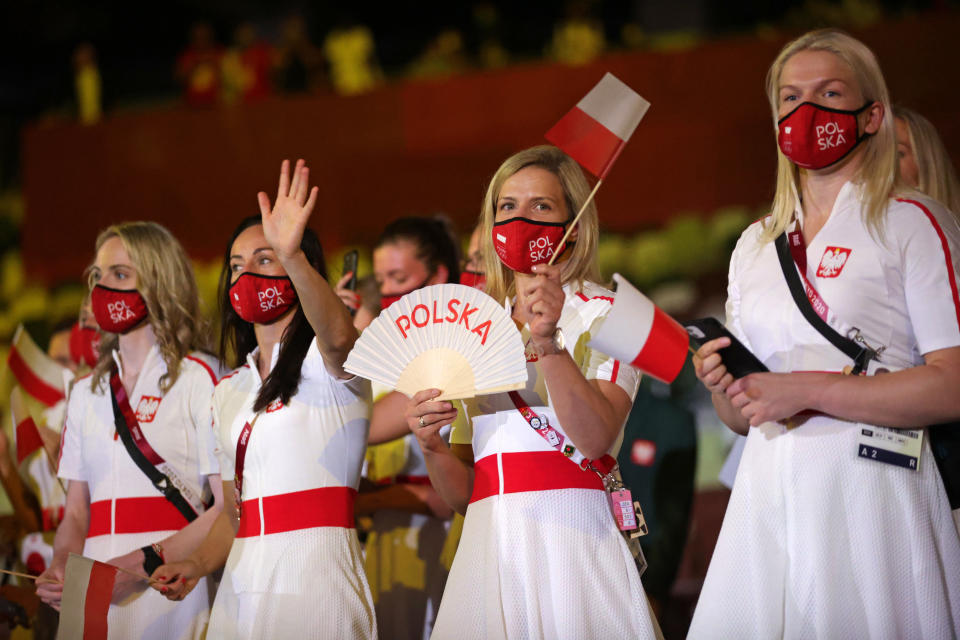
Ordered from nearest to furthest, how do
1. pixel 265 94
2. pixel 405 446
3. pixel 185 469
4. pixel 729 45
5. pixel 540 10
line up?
1. pixel 185 469
2. pixel 405 446
3. pixel 729 45
4. pixel 265 94
5. pixel 540 10

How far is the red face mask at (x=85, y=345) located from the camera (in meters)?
4.80

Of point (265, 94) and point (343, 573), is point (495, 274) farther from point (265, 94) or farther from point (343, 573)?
point (265, 94)

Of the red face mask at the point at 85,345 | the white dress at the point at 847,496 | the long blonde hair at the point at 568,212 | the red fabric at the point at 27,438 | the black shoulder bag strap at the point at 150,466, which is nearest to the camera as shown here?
the white dress at the point at 847,496

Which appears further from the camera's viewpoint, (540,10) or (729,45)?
(540,10)

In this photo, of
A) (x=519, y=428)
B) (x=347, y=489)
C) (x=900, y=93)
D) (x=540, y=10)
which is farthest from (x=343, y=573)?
(x=540, y=10)

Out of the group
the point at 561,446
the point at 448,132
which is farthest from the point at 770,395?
the point at 448,132

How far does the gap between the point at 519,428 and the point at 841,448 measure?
0.83 metres

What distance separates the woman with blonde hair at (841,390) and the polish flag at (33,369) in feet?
10.4

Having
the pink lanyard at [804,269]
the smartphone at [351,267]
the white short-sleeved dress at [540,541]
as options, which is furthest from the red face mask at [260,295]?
the pink lanyard at [804,269]

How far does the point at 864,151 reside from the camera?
2395 millimetres

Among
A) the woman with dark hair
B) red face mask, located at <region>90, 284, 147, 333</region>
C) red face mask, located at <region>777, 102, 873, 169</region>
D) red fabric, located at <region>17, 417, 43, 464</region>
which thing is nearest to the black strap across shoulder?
red face mask, located at <region>777, 102, 873, 169</region>

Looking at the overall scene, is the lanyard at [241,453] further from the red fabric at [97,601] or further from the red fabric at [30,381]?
the red fabric at [30,381]

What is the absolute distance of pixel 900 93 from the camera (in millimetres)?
8312

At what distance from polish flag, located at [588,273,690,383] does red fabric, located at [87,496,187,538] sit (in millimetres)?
1899
